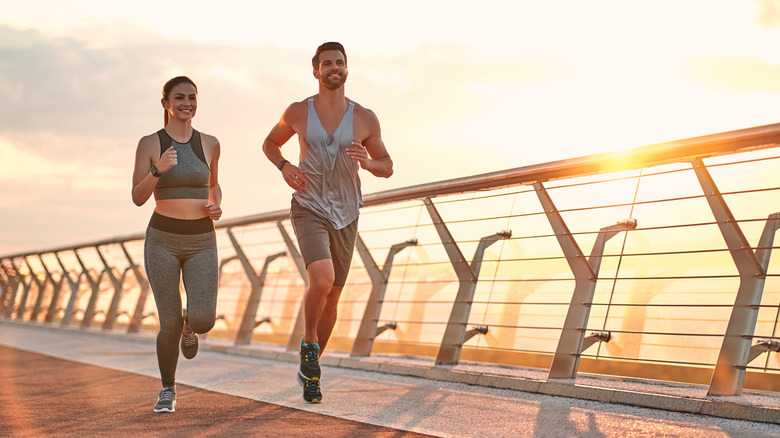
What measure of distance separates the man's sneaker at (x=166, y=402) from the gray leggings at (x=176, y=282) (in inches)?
5.5

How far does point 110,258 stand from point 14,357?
5724 millimetres

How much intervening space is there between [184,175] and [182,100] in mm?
415

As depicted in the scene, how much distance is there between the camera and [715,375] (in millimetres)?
4137

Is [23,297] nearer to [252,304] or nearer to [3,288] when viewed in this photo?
[3,288]

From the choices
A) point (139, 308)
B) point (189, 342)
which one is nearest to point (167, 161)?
point (189, 342)

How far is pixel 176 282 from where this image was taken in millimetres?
4820

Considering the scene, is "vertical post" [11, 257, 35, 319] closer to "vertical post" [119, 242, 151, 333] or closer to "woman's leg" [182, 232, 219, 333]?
"vertical post" [119, 242, 151, 333]

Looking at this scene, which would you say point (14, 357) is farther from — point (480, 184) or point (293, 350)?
point (480, 184)

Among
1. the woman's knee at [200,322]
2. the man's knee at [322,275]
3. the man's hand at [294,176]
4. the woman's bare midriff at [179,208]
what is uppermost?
the man's hand at [294,176]

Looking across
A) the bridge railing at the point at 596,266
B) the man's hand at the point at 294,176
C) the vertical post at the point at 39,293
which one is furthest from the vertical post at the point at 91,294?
the man's hand at the point at 294,176

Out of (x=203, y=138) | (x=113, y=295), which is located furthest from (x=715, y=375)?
(x=113, y=295)

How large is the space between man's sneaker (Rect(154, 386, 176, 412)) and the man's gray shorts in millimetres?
990

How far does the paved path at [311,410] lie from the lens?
376cm

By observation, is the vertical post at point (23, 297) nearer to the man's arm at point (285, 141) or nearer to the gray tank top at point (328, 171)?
the man's arm at point (285, 141)
